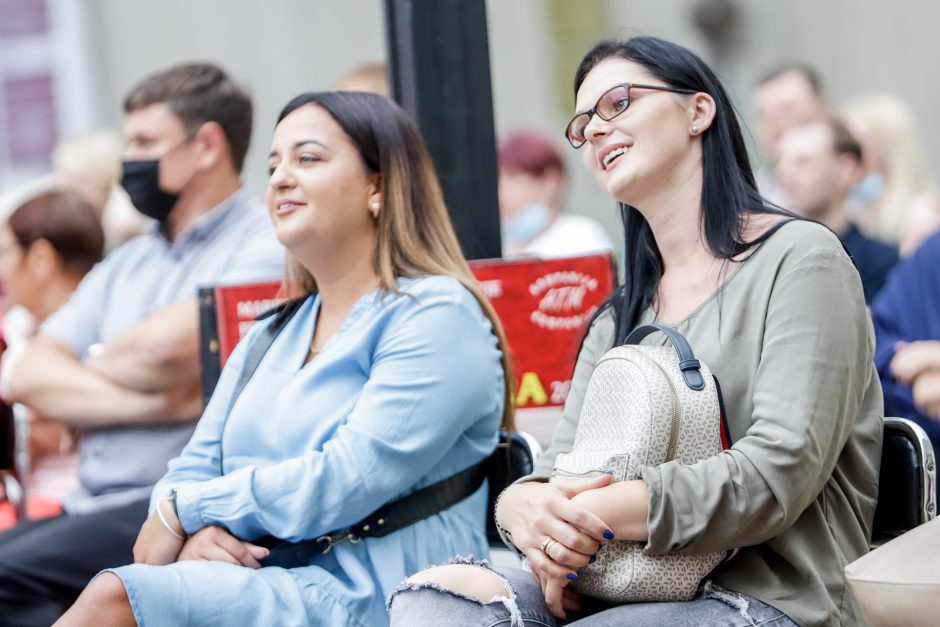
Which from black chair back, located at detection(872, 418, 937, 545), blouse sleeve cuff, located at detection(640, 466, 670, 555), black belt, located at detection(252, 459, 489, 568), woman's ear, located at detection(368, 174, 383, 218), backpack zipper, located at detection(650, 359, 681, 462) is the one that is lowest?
black belt, located at detection(252, 459, 489, 568)

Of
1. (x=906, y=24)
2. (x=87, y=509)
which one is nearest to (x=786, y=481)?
(x=87, y=509)

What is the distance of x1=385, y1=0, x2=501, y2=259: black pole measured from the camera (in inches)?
159

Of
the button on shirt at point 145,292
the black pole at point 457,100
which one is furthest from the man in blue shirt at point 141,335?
the black pole at point 457,100

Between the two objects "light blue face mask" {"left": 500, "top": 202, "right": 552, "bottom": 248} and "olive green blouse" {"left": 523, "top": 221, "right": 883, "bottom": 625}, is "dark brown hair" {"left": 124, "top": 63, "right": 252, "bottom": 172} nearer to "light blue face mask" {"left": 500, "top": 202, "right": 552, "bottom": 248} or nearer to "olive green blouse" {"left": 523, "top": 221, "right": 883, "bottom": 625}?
"light blue face mask" {"left": 500, "top": 202, "right": 552, "bottom": 248}

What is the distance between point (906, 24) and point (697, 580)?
708 centimetres

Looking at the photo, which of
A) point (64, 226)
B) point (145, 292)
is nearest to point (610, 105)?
point (145, 292)

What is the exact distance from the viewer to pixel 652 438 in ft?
7.61

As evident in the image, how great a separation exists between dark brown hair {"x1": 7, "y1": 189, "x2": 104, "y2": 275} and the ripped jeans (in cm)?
322

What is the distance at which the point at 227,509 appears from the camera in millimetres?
3033

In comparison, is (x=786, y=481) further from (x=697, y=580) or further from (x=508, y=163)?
(x=508, y=163)

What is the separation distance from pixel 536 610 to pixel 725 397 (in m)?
0.52

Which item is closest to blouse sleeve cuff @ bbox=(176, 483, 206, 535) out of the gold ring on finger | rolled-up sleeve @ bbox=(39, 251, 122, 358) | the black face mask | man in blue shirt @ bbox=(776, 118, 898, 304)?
the gold ring on finger

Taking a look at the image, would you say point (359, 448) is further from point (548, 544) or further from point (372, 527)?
point (548, 544)

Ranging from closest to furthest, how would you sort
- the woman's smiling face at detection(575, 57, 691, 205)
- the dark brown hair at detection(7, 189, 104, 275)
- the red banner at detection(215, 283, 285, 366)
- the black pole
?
1. the woman's smiling face at detection(575, 57, 691, 205)
2. the red banner at detection(215, 283, 285, 366)
3. the black pole
4. the dark brown hair at detection(7, 189, 104, 275)
